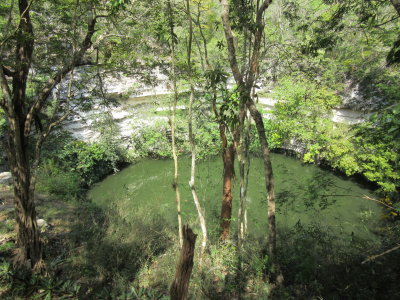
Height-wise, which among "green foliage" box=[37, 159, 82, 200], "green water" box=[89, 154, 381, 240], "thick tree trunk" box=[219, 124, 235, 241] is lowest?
"green water" box=[89, 154, 381, 240]

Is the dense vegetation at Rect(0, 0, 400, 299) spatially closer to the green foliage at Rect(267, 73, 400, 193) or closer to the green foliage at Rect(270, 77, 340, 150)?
the green foliage at Rect(267, 73, 400, 193)

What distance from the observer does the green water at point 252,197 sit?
6.34 meters

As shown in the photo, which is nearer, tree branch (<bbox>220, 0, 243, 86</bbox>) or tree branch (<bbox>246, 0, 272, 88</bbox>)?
tree branch (<bbox>220, 0, 243, 86</bbox>)

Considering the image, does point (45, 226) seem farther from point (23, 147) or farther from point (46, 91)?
point (46, 91)

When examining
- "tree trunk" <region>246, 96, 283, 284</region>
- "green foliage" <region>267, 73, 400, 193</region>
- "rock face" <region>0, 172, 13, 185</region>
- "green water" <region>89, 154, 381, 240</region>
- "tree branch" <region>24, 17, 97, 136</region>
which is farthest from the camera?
"green foliage" <region>267, 73, 400, 193</region>

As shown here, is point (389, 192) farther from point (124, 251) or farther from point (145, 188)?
point (145, 188)

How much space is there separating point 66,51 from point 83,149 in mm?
6354

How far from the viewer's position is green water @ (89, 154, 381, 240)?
634 cm

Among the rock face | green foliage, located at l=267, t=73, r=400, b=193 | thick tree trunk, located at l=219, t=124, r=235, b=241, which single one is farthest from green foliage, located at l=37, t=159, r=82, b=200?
green foliage, located at l=267, t=73, r=400, b=193

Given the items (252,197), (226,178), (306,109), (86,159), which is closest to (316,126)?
(306,109)

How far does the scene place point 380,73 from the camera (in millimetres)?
7070

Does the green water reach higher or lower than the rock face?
lower

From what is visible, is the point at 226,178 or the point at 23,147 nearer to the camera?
the point at 23,147

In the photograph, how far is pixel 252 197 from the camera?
824cm
